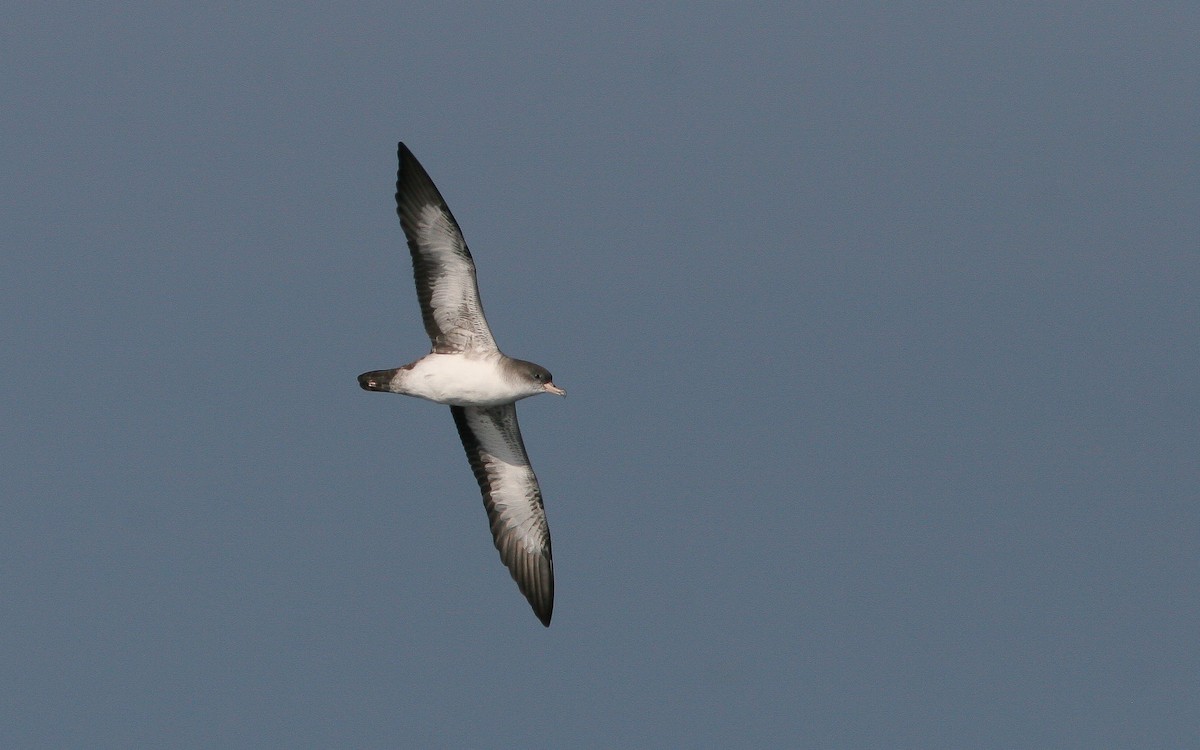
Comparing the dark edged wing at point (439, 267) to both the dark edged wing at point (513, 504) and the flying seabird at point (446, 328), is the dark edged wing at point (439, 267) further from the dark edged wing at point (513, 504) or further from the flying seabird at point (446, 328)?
the dark edged wing at point (513, 504)

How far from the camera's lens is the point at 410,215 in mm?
19781

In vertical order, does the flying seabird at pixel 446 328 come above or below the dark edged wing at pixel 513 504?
above

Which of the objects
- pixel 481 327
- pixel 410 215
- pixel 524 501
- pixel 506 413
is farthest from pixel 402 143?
pixel 524 501

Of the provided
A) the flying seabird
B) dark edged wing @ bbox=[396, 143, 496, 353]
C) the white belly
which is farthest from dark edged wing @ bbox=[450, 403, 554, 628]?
dark edged wing @ bbox=[396, 143, 496, 353]

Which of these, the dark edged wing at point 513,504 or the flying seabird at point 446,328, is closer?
the flying seabird at point 446,328

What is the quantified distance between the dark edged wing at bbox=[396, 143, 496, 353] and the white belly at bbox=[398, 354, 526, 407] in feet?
0.80

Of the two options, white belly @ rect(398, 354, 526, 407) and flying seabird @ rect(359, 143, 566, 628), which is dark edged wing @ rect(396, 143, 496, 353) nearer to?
flying seabird @ rect(359, 143, 566, 628)

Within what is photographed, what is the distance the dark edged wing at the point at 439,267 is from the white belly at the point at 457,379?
243mm

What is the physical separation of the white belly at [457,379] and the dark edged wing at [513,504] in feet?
4.89

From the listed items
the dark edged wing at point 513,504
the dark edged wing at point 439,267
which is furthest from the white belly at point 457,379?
the dark edged wing at point 513,504

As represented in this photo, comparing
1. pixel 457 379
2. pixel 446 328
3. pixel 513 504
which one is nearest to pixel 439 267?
pixel 446 328

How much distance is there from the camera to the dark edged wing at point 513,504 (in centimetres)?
2145

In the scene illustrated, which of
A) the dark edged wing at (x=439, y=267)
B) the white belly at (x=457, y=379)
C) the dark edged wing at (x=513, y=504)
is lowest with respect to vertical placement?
the dark edged wing at (x=513, y=504)

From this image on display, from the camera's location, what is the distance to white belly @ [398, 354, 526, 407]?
776 inches
